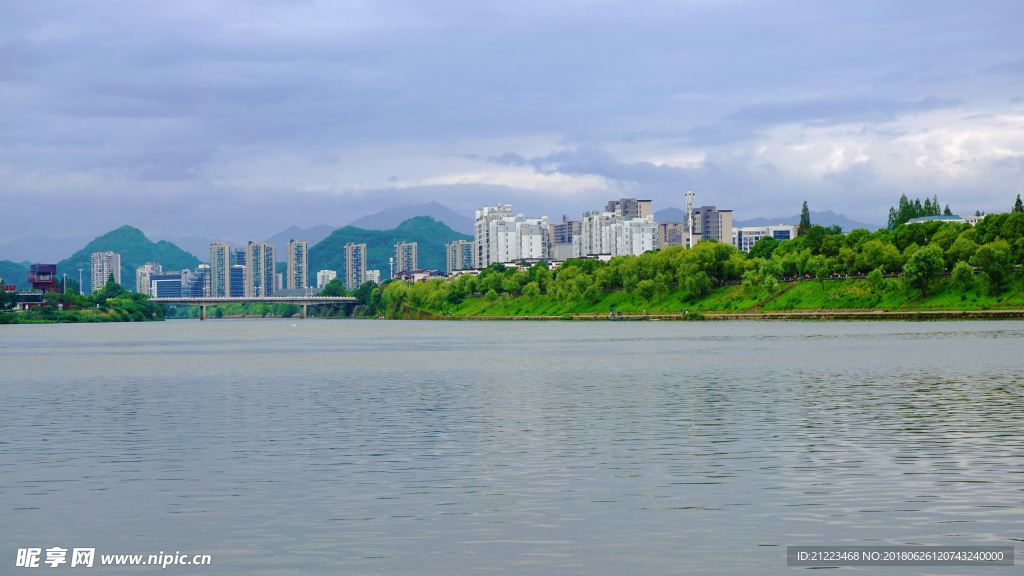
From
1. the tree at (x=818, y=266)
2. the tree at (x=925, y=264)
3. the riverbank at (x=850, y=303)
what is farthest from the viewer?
the tree at (x=818, y=266)

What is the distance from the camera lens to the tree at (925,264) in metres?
153

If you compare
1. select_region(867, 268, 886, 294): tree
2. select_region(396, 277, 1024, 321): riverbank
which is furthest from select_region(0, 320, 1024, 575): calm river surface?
select_region(867, 268, 886, 294): tree

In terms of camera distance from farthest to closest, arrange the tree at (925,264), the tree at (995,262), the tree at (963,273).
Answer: the tree at (925,264)
the tree at (963,273)
the tree at (995,262)

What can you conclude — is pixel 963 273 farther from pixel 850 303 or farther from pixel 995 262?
pixel 850 303

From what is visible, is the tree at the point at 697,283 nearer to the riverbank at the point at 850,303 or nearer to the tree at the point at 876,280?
the riverbank at the point at 850,303

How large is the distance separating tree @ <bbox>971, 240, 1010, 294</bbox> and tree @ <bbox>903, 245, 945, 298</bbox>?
5.61 m

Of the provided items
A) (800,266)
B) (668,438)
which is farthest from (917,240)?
(668,438)

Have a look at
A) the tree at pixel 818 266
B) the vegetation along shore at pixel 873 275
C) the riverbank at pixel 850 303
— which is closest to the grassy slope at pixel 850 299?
the riverbank at pixel 850 303

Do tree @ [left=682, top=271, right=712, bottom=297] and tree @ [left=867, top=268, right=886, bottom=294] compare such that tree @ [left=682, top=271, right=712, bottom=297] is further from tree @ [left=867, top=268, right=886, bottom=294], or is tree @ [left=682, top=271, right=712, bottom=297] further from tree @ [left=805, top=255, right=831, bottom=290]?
tree @ [left=867, top=268, right=886, bottom=294]

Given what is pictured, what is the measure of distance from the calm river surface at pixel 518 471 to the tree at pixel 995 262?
4071 inches

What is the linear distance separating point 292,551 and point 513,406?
78.5 ft

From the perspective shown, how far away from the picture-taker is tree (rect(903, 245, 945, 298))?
152875mm

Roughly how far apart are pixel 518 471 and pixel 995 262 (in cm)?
14175

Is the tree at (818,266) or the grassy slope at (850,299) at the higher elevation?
the tree at (818,266)
